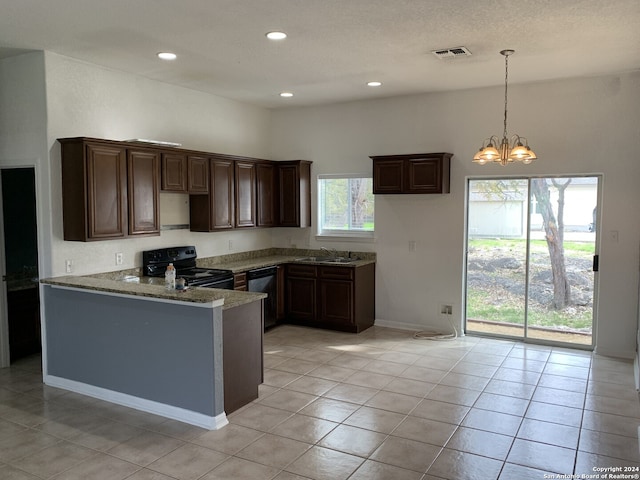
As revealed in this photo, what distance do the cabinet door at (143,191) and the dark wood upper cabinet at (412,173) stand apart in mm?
2683

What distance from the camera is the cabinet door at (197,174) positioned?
543 cm

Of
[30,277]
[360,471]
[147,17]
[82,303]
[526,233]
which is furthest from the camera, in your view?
[526,233]

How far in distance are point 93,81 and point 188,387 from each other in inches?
121

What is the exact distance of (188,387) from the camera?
3725 mm

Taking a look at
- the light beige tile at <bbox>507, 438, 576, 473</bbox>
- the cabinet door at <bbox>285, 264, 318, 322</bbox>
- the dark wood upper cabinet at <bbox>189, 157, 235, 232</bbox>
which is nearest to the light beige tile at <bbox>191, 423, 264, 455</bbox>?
the light beige tile at <bbox>507, 438, 576, 473</bbox>

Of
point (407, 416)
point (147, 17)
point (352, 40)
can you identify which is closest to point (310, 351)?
point (407, 416)

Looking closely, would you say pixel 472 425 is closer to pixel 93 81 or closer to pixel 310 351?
pixel 310 351

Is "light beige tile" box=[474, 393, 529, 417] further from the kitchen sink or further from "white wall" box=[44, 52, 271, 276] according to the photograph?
"white wall" box=[44, 52, 271, 276]

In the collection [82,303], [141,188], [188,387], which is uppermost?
[141,188]

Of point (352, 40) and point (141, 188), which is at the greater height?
point (352, 40)

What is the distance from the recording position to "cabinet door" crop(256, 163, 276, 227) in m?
6.61

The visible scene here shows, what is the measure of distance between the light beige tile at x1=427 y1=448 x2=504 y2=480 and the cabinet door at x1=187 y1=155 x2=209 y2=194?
3.67 meters

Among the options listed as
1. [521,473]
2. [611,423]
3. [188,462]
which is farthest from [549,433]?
[188,462]

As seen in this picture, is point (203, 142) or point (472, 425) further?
point (203, 142)
